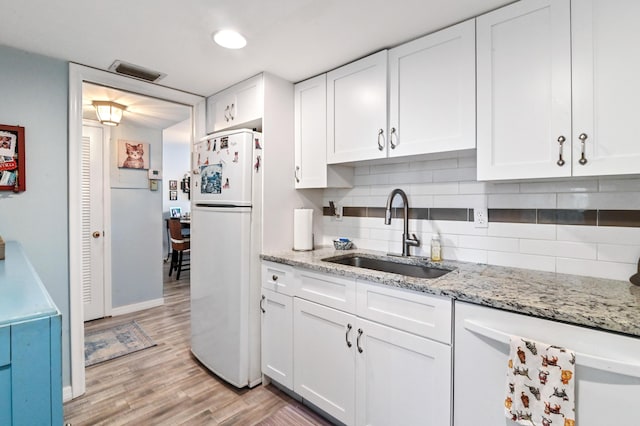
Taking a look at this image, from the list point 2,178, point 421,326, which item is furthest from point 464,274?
point 2,178

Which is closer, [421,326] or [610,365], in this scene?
[610,365]

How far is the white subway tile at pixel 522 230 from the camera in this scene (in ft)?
5.21

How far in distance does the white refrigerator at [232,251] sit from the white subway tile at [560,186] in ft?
5.19

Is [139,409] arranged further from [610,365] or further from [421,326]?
[610,365]

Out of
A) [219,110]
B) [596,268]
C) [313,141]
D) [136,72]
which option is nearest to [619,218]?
[596,268]

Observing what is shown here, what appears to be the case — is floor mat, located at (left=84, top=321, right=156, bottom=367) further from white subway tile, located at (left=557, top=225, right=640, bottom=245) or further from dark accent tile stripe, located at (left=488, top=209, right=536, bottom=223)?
white subway tile, located at (left=557, top=225, right=640, bottom=245)

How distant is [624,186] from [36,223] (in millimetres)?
3150

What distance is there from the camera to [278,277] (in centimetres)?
210

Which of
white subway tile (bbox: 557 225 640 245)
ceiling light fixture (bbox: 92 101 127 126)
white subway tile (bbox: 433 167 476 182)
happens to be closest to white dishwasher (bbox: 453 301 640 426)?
white subway tile (bbox: 557 225 640 245)

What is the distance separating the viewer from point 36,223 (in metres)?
1.97

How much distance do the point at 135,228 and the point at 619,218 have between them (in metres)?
4.18

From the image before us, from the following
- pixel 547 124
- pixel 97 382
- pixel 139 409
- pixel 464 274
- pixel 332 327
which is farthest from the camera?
pixel 97 382

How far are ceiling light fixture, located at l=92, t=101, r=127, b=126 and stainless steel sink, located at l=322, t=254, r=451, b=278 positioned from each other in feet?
8.64

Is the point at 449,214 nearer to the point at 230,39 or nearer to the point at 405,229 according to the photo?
the point at 405,229
